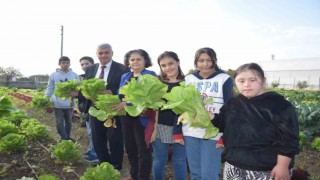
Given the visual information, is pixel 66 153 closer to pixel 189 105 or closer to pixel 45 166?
pixel 45 166

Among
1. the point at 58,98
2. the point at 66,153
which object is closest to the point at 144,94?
the point at 66,153

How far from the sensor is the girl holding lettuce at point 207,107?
2789 millimetres

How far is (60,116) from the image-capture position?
6.16 m

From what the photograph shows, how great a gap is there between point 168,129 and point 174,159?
36 cm

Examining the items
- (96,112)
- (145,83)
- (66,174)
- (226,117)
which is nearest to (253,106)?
(226,117)

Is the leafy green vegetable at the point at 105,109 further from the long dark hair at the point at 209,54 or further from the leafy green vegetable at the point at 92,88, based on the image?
the long dark hair at the point at 209,54

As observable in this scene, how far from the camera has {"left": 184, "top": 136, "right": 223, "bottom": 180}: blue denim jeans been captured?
9.08ft

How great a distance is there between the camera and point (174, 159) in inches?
135

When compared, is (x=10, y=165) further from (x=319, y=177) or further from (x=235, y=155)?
(x=319, y=177)

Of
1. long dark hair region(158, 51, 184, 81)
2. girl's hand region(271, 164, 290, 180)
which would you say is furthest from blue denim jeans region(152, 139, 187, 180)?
girl's hand region(271, 164, 290, 180)

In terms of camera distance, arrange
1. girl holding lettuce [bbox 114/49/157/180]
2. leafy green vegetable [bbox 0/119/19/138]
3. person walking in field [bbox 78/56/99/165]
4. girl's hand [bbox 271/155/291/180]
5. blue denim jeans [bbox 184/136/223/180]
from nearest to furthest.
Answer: girl's hand [bbox 271/155/291/180] < blue denim jeans [bbox 184/136/223/180] < girl holding lettuce [bbox 114/49/157/180] < person walking in field [bbox 78/56/99/165] < leafy green vegetable [bbox 0/119/19/138]

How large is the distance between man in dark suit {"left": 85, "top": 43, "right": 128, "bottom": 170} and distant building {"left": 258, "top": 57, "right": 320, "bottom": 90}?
58.0m

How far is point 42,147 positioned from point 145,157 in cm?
278

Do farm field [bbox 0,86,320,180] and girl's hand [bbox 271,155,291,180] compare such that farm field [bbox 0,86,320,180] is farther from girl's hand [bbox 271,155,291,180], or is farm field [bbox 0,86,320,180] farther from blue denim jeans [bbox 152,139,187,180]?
girl's hand [bbox 271,155,291,180]
